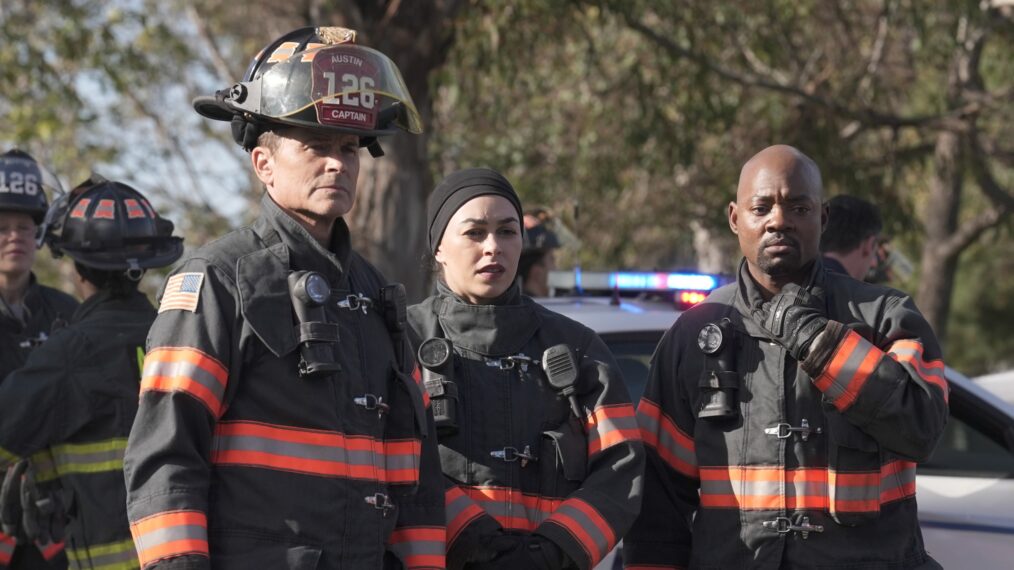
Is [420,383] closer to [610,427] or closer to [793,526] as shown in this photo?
[610,427]

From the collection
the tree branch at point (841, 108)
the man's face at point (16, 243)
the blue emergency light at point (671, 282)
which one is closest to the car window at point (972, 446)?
the blue emergency light at point (671, 282)

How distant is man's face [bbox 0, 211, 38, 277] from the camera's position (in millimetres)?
5523

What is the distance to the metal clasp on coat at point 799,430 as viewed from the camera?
11.9 feet

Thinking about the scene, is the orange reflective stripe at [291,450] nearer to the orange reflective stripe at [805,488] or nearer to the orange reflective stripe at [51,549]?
the orange reflective stripe at [805,488]

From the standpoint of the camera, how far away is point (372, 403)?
322cm

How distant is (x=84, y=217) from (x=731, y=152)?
1040 cm

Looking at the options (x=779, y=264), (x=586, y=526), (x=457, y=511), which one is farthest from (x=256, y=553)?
(x=779, y=264)

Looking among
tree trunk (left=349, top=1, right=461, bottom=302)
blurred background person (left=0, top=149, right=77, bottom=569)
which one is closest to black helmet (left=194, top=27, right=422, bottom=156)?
blurred background person (left=0, top=149, right=77, bottom=569)

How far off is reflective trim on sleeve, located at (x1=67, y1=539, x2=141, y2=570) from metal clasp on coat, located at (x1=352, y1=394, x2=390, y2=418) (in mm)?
1686

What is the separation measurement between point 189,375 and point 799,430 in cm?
158

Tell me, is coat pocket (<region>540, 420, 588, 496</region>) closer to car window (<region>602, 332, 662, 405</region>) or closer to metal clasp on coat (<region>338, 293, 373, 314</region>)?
metal clasp on coat (<region>338, 293, 373, 314</region>)

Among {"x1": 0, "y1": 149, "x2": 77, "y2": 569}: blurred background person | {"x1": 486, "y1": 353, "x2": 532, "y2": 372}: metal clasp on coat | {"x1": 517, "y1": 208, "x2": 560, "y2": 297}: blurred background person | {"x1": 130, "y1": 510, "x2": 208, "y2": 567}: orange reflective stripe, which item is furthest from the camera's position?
{"x1": 517, "y1": 208, "x2": 560, "y2": 297}: blurred background person

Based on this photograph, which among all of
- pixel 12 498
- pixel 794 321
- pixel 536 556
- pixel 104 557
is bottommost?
pixel 104 557

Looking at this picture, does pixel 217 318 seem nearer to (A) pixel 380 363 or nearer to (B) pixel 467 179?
(A) pixel 380 363
